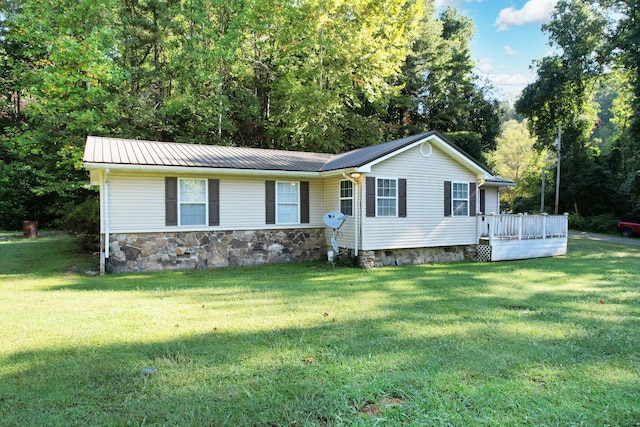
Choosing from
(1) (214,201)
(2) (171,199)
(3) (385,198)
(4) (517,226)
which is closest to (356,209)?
(3) (385,198)

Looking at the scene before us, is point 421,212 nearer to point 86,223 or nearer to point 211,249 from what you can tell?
point 211,249

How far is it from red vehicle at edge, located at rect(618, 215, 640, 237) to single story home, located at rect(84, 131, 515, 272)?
14246mm

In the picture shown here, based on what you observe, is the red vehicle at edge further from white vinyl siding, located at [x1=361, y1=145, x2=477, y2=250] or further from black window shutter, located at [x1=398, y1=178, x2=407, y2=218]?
black window shutter, located at [x1=398, y1=178, x2=407, y2=218]

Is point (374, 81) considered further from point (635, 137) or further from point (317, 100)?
point (635, 137)

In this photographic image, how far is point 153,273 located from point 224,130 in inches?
468

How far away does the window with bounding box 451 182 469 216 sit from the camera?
12508 mm

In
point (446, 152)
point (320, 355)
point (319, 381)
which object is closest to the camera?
point (319, 381)

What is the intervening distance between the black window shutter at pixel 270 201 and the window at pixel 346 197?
1984mm

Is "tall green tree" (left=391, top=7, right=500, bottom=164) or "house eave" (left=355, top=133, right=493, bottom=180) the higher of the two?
"tall green tree" (left=391, top=7, right=500, bottom=164)

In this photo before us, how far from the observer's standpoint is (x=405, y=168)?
11516mm

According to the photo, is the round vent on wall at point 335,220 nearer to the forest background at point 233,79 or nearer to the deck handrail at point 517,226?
the deck handrail at point 517,226

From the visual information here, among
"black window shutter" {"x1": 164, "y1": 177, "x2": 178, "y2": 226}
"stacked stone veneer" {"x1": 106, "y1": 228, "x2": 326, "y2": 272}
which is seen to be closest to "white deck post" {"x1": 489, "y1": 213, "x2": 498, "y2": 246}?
"stacked stone veneer" {"x1": 106, "y1": 228, "x2": 326, "y2": 272}

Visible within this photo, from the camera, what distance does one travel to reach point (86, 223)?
12.5 meters

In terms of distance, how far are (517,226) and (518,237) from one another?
1.19 ft
